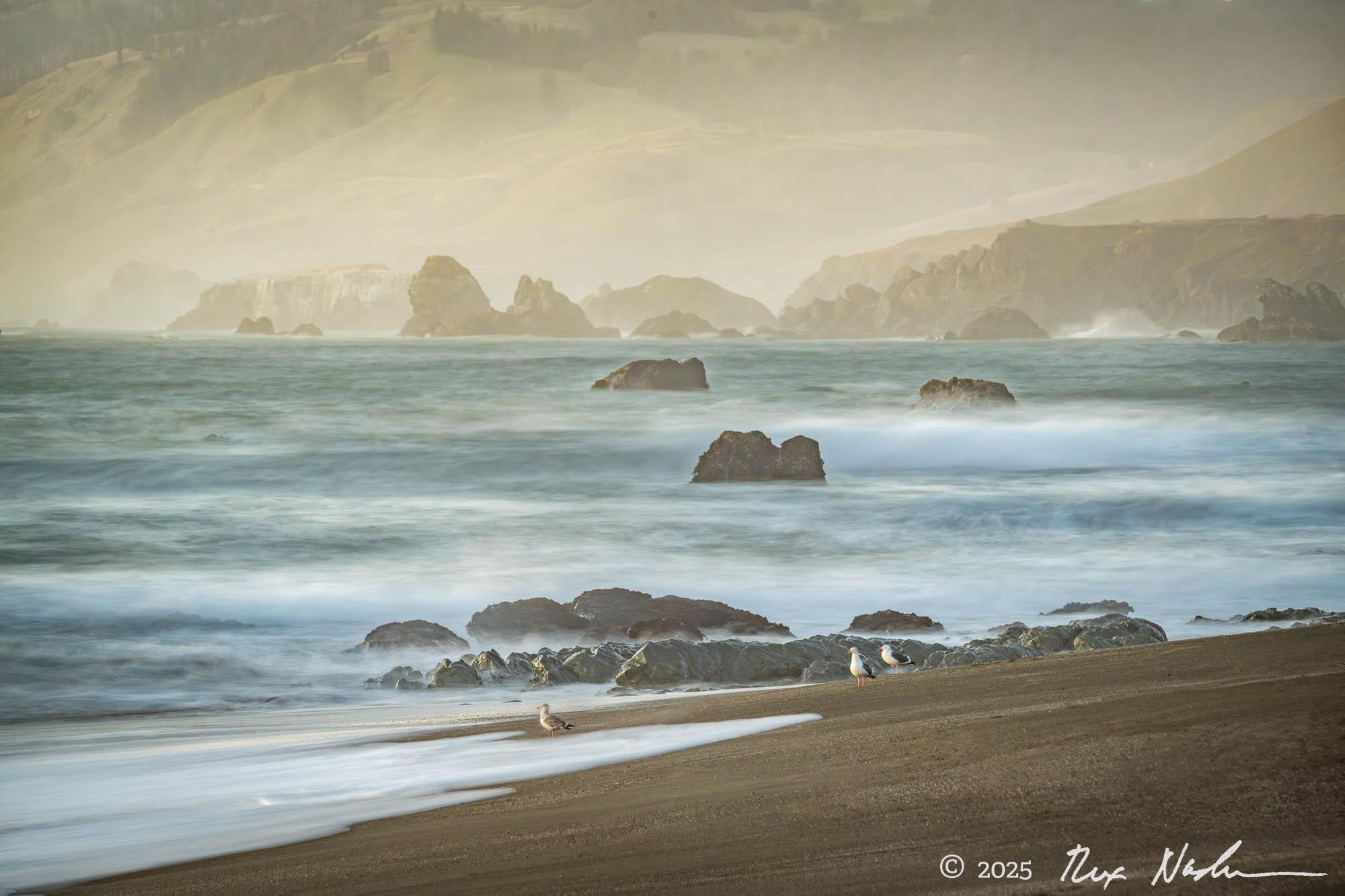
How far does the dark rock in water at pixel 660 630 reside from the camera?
11.4 meters

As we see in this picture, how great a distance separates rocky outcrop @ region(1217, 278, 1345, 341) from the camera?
3770 inches

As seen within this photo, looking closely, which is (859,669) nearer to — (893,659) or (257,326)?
(893,659)

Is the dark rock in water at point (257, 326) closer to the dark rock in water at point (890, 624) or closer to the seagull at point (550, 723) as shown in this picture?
the dark rock in water at point (890, 624)

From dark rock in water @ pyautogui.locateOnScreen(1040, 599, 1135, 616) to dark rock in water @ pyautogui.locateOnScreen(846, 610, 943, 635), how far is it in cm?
125

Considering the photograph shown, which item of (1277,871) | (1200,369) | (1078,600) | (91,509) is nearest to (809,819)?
(1277,871)

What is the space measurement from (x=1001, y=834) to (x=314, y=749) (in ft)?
14.6

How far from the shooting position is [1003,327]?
12706 cm

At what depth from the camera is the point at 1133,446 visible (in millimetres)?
32594

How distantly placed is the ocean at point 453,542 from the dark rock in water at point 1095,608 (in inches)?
9.4

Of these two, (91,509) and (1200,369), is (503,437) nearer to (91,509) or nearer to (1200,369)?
(91,509)

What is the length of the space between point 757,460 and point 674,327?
124 m
